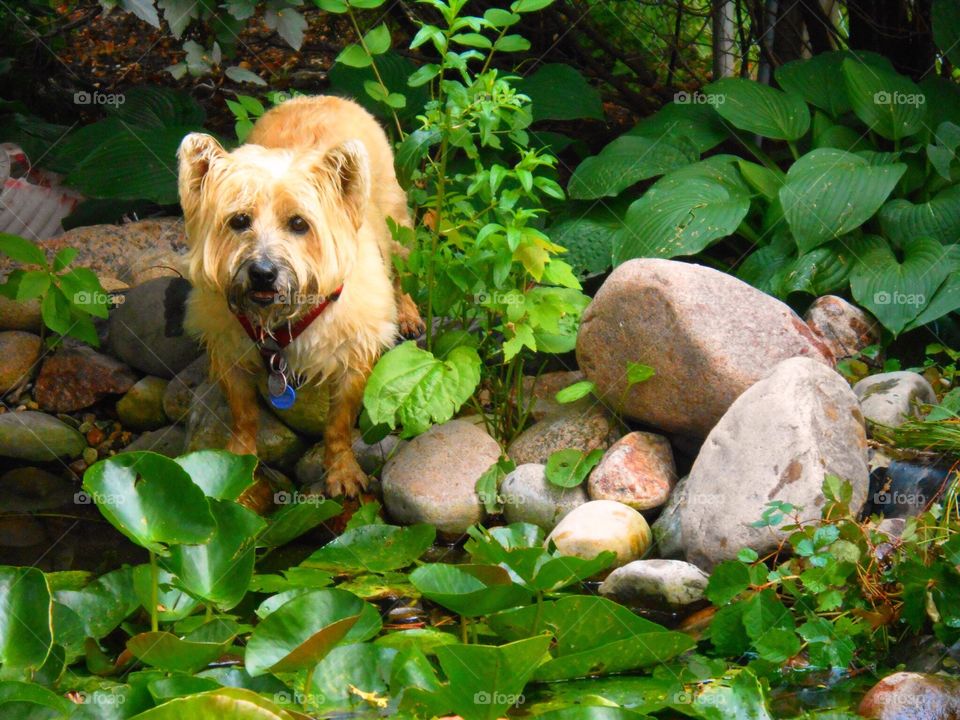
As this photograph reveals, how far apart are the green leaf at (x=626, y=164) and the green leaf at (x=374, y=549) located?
2.43 m

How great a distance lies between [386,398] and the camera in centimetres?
442

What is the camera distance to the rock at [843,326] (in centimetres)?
519

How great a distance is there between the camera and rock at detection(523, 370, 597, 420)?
492 centimetres

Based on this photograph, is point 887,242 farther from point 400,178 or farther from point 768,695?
point 768,695

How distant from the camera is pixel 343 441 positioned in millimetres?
4812

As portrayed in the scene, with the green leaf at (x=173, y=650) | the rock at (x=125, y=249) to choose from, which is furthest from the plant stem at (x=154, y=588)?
the rock at (x=125, y=249)

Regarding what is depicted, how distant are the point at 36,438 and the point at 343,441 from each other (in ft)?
4.84

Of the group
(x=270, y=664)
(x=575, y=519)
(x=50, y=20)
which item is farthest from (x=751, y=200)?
(x=50, y=20)

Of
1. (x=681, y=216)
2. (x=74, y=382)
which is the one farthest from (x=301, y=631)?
(x=681, y=216)

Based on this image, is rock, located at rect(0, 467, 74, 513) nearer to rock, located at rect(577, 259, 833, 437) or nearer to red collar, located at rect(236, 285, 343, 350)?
red collar, located at rect(236, 285, 343, 350)

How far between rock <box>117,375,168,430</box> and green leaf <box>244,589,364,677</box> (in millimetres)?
2498

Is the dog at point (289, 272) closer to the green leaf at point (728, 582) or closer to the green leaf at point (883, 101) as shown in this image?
the green leaf at point (728, 582)

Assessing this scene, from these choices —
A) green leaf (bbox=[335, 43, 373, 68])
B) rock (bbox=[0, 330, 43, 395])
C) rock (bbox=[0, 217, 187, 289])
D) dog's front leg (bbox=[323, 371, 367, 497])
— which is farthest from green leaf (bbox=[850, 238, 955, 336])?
rock (bbox=[0, 330, 43, 395])

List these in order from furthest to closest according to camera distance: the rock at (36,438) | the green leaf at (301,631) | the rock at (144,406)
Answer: the rock at (144,406) → the rock at (36,438) → the green leaf at (301,631)
